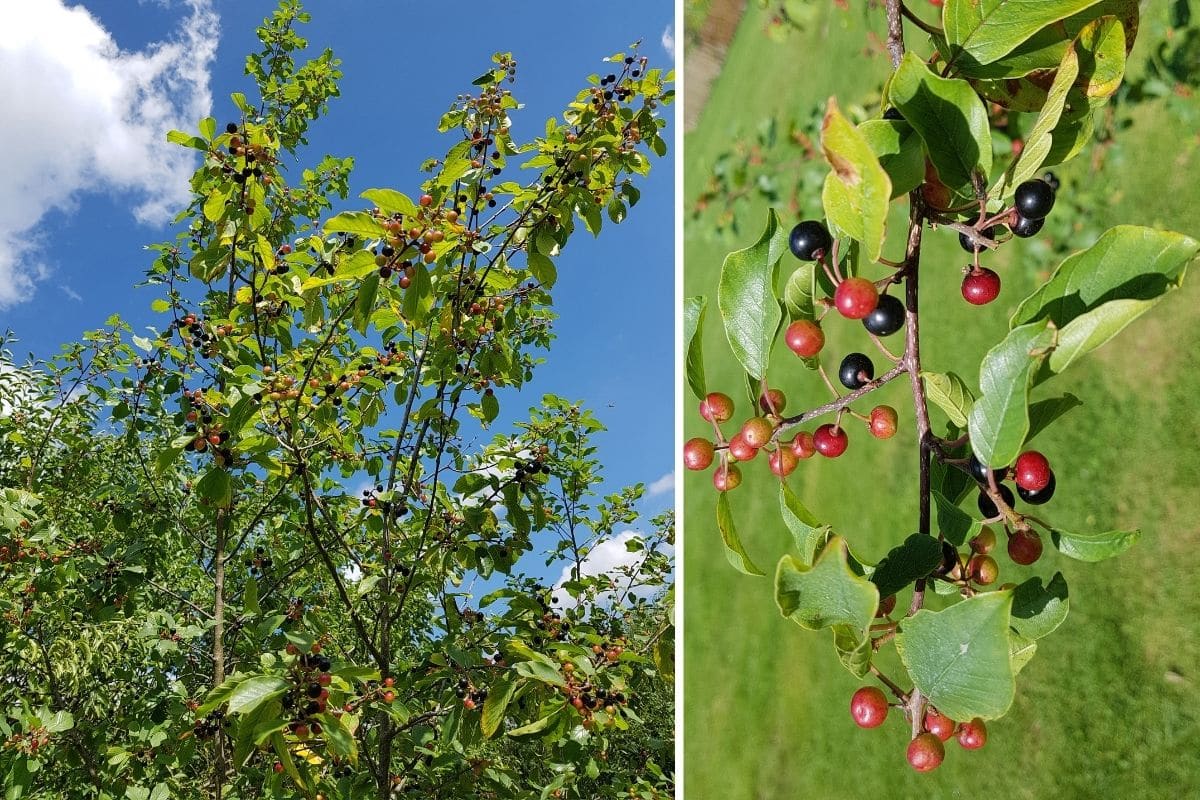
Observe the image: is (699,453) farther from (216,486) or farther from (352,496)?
(352,496)

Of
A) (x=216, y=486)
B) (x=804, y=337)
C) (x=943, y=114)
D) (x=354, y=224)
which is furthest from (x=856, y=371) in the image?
(x=216, y=486)

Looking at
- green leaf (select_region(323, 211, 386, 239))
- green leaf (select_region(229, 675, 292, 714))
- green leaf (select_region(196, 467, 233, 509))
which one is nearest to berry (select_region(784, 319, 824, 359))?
green leaf (select_region(323, 211, 386, 239))

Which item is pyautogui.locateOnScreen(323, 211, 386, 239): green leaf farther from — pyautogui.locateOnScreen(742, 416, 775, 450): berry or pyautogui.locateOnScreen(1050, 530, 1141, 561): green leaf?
pyautogui.locateOnScreen(1050, 530, 1141, 561): green leaf

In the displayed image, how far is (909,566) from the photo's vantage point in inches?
13.9

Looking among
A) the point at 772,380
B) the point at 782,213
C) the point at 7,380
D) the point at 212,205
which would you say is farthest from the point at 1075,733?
the point at 7,380

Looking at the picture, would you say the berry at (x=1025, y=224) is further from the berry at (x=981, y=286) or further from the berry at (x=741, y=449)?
the berry at (x=741, y=449)

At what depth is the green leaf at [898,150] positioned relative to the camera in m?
0.36

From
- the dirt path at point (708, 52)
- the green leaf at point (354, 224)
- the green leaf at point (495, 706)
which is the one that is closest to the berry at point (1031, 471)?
the green leaf at point (354, 224)

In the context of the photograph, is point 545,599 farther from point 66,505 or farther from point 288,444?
point 66,505

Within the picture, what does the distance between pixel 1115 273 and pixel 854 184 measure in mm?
101

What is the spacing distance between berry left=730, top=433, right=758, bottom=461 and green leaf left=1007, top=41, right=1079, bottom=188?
0.19 meters

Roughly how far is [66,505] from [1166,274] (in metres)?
3.56

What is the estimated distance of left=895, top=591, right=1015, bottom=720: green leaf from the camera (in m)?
0.28

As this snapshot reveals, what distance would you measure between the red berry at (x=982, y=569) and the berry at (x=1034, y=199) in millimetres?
168
